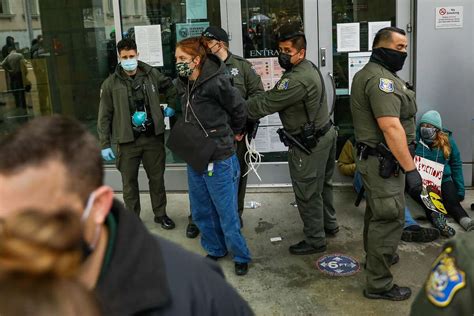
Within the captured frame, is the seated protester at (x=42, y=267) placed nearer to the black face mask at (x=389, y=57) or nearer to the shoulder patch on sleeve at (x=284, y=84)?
the black face mask at (x=389, y=57)

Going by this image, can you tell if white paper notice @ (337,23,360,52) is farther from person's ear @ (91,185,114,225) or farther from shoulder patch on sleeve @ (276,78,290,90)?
person's ear @ (91,185,114,225)

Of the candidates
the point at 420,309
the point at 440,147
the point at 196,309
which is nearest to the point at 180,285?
the point at 196,309

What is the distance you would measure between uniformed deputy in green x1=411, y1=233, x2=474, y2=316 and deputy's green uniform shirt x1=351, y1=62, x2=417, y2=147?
1949mm

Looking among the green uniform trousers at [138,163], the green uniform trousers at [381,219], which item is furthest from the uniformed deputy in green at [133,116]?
the green uniform trousers at [381,219]

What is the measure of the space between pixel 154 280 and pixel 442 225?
409 cm

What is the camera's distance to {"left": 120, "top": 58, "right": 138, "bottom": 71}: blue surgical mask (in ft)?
15.8

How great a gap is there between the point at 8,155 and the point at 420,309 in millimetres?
1227

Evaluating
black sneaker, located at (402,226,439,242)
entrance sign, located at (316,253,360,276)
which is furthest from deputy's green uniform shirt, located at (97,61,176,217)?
black sneaker, located at (402,226,439,242)

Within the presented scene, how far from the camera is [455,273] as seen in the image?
4.98 feet

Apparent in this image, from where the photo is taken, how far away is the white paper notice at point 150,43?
19.6 feet

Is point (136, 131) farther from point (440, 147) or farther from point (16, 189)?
point (16, 189)

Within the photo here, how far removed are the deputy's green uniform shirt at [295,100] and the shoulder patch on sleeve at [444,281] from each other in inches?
105

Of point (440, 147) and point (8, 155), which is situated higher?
point (8, 155)

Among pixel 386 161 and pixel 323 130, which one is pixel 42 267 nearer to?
pixel 386 161
